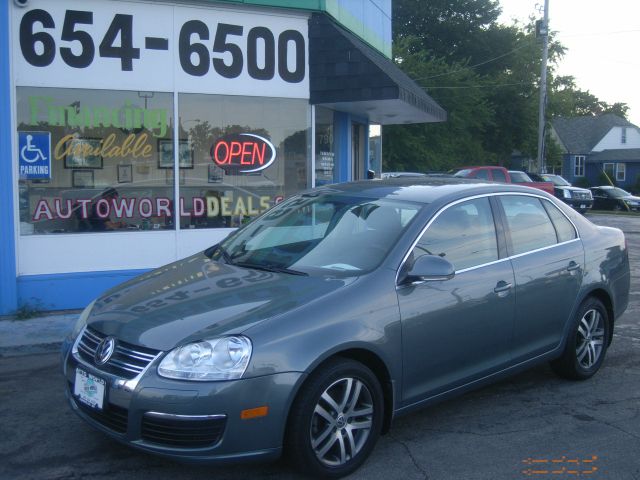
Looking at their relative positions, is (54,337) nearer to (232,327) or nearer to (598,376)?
(232,327)

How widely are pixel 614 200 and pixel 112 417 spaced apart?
3564 centimetres

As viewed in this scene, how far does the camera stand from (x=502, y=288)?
4605 millimetres

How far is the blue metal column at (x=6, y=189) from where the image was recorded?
7699 millimetres

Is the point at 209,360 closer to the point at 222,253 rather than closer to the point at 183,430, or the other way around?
the point at 183,430

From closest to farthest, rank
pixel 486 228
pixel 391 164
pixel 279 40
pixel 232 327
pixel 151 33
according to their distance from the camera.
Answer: pixel 232 327 → pixel 486 228 → pixel 151 33 → pixel 279 40 → pixel 391 164

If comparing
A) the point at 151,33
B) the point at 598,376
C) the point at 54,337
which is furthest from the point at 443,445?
the point at 151,33

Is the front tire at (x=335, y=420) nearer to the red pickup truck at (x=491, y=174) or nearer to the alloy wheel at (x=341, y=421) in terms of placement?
the alloy wheel at (x=341, y=421)

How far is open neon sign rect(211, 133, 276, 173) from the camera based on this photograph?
930 centimetres

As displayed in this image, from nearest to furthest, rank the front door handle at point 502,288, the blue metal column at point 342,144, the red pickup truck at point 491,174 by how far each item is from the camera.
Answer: the front door handle at point 502,288 < the blue metal column at point 342,144 < the red pickup truck at point 491,174

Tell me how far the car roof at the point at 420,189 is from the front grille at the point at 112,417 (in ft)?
7.35

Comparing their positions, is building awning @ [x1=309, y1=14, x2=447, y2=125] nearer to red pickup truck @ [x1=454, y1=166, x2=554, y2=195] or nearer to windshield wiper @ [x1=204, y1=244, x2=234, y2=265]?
windshield wiper @ [x1=204, y1=244, x2=234, y2=265]

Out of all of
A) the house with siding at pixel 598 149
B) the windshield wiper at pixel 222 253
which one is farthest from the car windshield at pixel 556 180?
the windshield wiper at pixel 222 253

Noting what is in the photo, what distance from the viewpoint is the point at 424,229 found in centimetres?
436

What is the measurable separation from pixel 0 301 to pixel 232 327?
5.21 meters
